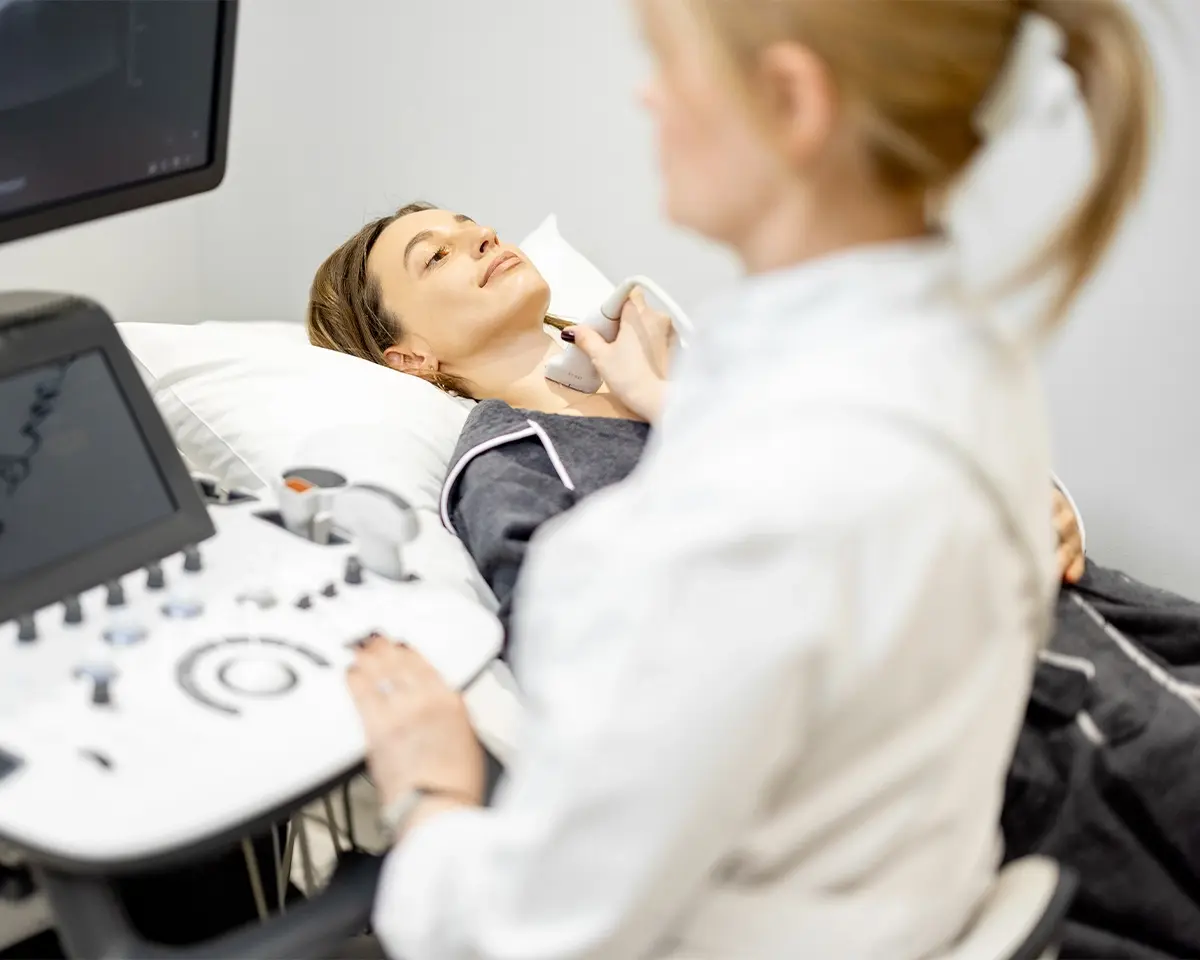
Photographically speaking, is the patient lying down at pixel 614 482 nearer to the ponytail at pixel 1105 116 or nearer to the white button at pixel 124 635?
the white button at pixel 124 635

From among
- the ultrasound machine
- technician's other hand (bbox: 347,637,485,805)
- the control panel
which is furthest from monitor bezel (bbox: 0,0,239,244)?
technician's other hand (bbox: 347,637,485,805)

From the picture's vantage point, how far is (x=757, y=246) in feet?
2.27

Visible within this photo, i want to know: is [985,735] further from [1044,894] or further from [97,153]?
[97,153]

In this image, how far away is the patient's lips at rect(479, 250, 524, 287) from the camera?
5.12ft

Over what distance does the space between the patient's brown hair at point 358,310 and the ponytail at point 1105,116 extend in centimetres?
108

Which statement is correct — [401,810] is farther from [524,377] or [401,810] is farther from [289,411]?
[524,377]

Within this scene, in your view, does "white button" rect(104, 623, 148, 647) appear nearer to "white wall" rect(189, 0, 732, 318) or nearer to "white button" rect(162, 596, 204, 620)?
"white button" rect(162, 596, 204, 620)

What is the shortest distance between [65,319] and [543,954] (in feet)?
1.94

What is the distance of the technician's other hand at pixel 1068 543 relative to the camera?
1.28 meters

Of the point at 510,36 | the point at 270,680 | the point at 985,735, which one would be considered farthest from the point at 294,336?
the point at 985,735

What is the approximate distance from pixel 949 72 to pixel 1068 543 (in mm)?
814

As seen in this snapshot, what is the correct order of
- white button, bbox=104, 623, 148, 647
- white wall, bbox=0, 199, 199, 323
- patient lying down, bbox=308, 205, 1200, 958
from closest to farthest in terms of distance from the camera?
white button, bbox=104, 623, 148, 647 < patient lying down, bbox=308, 205, 1200, 958 < white wall, bbox=0, 199, 199, 323

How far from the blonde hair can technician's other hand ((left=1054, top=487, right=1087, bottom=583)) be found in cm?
67

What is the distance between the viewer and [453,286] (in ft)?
5.13
